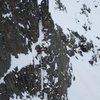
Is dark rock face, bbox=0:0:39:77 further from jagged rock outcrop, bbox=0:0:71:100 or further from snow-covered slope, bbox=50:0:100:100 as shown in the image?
snow-covered slope, bbox=50:0:100:100

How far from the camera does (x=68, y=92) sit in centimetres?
2405

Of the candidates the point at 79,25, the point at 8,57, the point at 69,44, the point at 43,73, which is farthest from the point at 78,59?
the point at 8,57

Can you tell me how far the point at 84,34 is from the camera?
1134 inches

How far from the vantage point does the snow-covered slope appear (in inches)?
994

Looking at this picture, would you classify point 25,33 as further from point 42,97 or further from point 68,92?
point 68,92

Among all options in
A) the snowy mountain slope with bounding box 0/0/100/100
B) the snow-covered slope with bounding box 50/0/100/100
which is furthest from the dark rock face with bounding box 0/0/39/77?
the snow-covered slope with bounding box 50/0/100/100

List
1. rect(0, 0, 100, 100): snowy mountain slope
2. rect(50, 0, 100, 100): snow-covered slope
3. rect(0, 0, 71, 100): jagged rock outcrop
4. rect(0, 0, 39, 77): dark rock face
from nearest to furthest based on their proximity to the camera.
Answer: rect(0, 0, 39, 77): dark rock face → rect(0, 0, 71, 100): jagged rock outcrop → rect(0, 0, 100, 100): snowy mountain slope → rect(50, 0, 100, 100): snow-covered slope

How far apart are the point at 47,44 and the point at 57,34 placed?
5.07 feet

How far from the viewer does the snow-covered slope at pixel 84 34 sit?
2525 cm

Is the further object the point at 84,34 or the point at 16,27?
the point at 84,34

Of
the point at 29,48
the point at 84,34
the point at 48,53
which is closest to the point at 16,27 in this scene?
the point at 29,48

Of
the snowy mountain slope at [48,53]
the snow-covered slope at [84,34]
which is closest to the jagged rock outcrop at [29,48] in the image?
the snowy mountain slope at [48,53]

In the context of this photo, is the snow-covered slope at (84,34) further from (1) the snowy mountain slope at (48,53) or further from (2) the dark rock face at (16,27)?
(2) the dark rock face at (16,27)

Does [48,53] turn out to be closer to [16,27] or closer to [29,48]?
[29,48]
